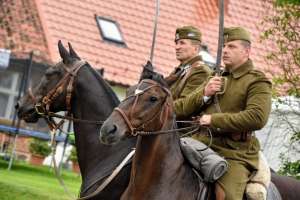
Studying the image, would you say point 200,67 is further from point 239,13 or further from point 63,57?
point 239,13

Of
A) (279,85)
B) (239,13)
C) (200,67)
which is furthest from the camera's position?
(239,13)

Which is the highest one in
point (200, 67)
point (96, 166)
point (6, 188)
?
point (200, 67)

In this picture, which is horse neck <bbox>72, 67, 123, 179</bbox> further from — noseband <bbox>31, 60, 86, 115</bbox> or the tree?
the tree

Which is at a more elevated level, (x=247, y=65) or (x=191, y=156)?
(x=247, y=65)

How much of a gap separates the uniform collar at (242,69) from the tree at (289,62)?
18.1ft

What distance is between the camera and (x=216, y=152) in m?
9.16

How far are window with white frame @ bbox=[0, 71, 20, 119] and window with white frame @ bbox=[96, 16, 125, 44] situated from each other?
17.0 ft

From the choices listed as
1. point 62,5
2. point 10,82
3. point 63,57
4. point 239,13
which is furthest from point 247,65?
point 239,13

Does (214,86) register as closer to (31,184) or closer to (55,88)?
(55,88)

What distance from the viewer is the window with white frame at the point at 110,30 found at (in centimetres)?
3216

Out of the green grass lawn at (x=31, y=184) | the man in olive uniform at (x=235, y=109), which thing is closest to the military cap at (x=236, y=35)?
the man in olive uniform at (x=235, y=109)

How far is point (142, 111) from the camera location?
821cm

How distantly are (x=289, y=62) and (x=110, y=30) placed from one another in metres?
18.5

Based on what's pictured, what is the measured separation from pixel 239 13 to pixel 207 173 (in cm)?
2883
